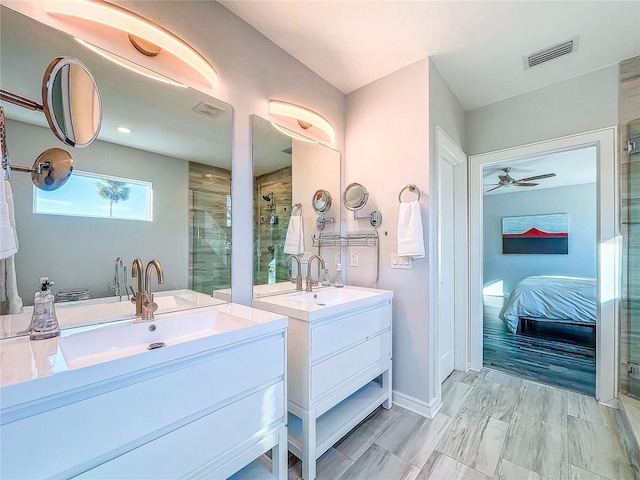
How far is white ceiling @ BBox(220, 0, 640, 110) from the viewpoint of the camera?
1636 millimetres

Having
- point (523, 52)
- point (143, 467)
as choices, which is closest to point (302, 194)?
point (143, 467)

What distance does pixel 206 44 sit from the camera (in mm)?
1568

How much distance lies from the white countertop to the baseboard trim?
54.6 inches

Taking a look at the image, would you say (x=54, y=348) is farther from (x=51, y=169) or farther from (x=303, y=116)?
(x=303, y=116)

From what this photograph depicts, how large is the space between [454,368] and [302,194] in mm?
2234

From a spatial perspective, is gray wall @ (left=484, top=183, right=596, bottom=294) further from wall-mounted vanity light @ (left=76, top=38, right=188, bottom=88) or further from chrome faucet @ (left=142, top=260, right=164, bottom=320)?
chrome faucet @ (left=142, top=260, right=164, bottom=320)

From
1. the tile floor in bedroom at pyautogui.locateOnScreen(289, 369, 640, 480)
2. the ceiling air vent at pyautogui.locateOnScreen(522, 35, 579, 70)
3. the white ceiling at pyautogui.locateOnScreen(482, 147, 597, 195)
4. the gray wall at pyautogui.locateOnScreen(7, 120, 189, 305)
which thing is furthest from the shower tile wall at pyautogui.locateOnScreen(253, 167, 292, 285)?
the white ceiling at pyautogui.locateOnScreen(482, 147, 597, 195)

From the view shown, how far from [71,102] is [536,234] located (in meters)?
7.33

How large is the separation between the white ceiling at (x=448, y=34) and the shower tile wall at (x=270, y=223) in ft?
2.93

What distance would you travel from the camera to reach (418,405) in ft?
6.64

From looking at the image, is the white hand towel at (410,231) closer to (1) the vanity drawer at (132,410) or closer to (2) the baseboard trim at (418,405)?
(2) the baseboard trim at (418,405)

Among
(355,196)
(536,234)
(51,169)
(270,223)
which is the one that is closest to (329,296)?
(270,223)

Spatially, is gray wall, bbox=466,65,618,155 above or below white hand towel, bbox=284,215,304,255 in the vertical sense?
above

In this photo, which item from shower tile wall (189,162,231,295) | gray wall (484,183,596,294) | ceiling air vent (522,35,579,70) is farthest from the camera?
gray wall (484,183,596,294)
